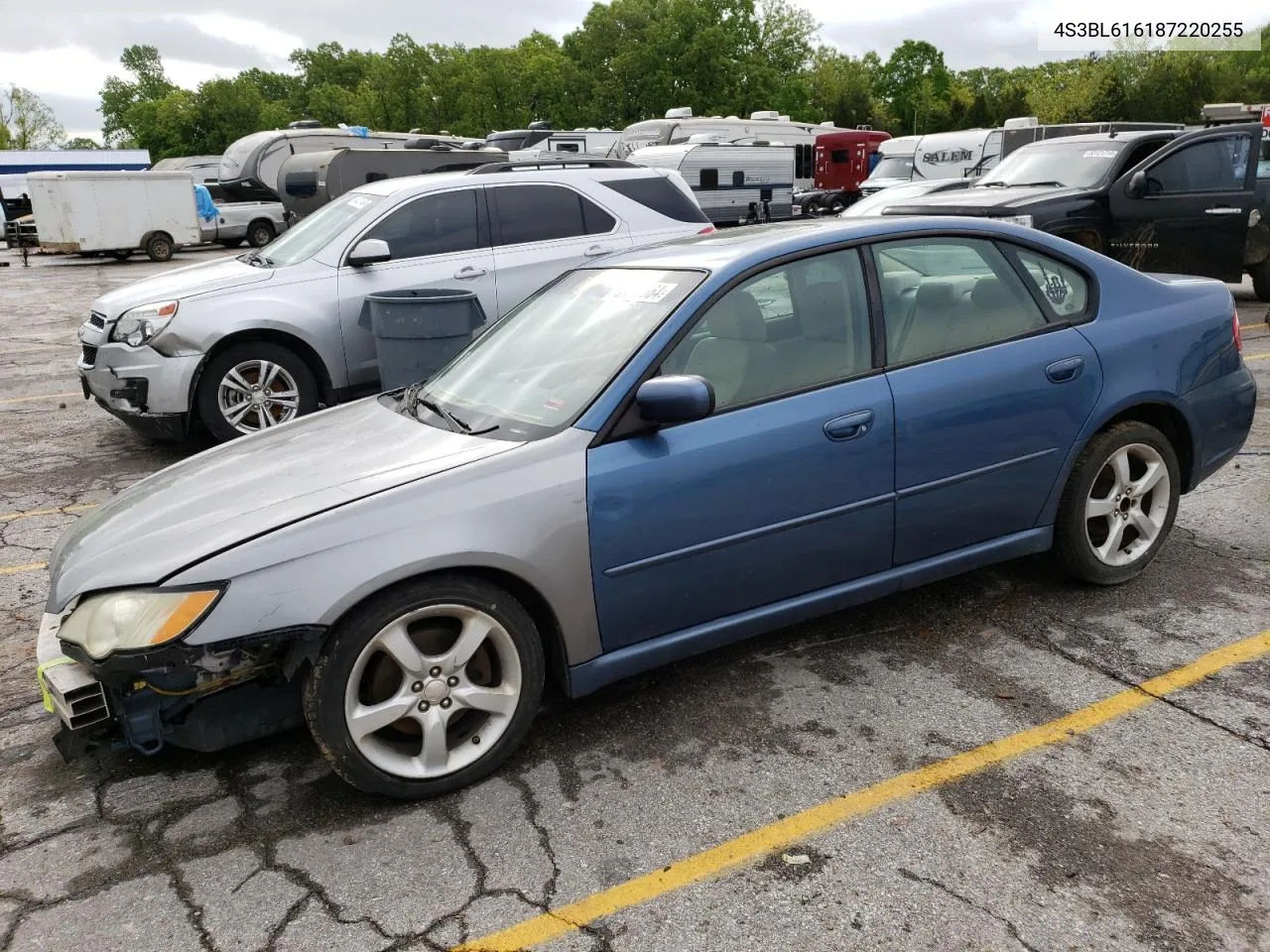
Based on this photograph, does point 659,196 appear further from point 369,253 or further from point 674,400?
point 674,400

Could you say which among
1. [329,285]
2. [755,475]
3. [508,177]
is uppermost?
[508,177]

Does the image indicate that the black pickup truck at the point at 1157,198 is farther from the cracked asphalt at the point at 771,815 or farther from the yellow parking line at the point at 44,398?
the yellow parking line at the point at 44,398

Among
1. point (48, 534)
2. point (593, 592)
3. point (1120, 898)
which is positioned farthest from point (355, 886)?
point (48, 534)

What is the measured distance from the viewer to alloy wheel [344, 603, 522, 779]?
282 cm

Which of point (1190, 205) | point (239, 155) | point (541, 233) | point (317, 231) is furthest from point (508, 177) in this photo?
point (239, 155)

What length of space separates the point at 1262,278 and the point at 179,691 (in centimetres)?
1306

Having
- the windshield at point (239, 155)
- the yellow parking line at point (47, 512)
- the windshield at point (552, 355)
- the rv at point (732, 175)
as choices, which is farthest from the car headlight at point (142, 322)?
the windshield at point (239, 155)

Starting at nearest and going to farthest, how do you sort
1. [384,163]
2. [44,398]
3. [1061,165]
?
[44,398], [1061,165], [384,163]

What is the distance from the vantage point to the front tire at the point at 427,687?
276 cm

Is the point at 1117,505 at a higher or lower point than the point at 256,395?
lower

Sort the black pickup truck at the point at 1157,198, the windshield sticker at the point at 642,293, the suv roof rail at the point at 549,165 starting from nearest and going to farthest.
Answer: the windshield sticker at the point at 642,293 → the suv roof rail at the point at 549,165 → the black pickup truck at the point at 1157,198

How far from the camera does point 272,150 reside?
1063 inches

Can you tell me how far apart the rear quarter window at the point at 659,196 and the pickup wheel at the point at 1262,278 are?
7664 millimetres

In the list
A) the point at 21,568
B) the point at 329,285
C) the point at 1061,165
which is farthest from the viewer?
the point at 1061,165
